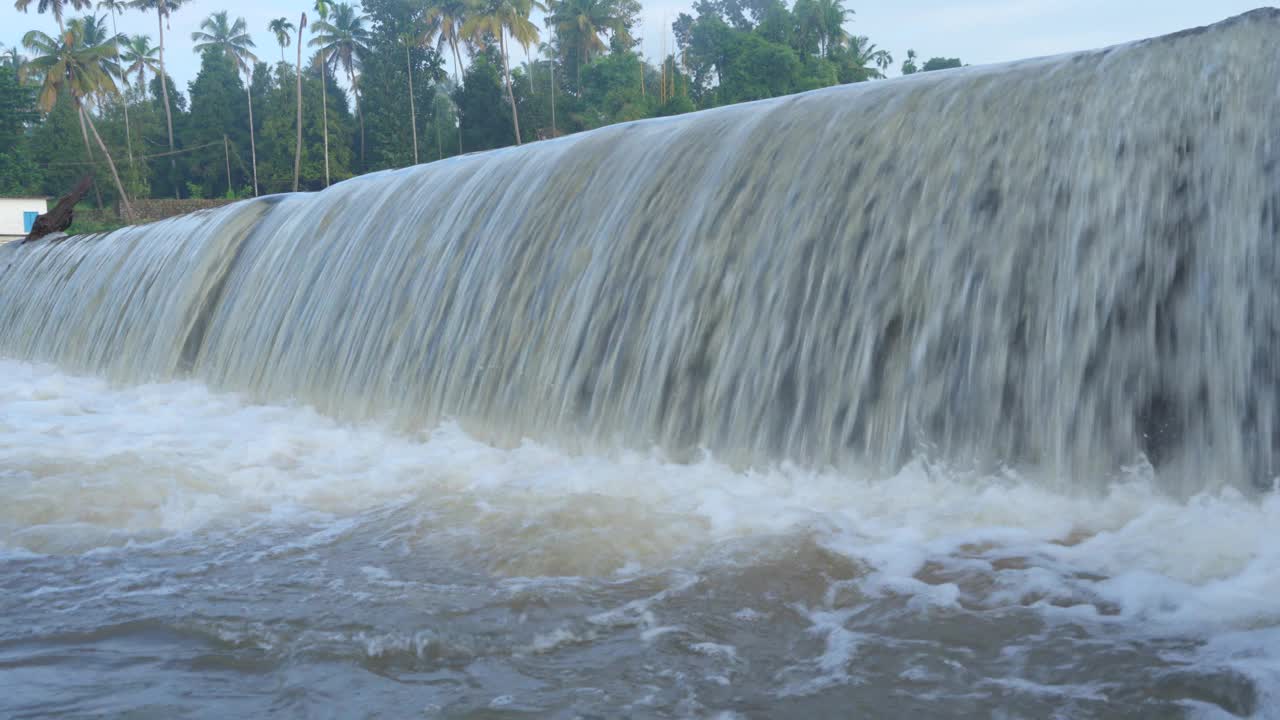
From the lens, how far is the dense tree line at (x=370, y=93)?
41812 mm

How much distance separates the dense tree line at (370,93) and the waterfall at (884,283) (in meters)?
31.7

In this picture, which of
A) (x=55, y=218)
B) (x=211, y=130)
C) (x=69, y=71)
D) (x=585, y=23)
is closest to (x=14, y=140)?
(x=69, y=71)

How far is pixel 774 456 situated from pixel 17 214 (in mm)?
34918

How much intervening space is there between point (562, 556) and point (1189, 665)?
1.76 m

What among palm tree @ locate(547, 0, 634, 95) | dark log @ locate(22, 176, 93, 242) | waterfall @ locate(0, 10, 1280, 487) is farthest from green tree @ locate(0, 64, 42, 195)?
waterfall @ locate(0, 10, 1280, 487)

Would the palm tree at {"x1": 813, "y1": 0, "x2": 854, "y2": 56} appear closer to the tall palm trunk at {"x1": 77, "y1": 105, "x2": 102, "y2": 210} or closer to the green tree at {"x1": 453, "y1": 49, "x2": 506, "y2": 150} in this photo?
the green tree at {"x1": 453, "y1": 49, "x2": 506, "y2": 150}

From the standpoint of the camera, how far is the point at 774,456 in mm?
4238

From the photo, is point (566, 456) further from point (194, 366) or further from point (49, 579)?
point (194, 366)

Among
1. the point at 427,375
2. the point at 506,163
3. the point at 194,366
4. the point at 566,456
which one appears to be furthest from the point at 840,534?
the point at 194,366

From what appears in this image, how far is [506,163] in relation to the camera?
23.8 feet

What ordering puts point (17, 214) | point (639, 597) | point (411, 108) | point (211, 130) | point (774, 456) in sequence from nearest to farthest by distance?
1. point (639, 597)
2. point (774, 456)
3. point (17, 214)
4. point (411, 108)
5. point (211, 130)

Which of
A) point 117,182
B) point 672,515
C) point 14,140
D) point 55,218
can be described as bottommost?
point 672,515

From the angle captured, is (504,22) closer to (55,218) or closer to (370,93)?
(370,93)

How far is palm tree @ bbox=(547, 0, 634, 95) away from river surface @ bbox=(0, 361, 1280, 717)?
51.2m
